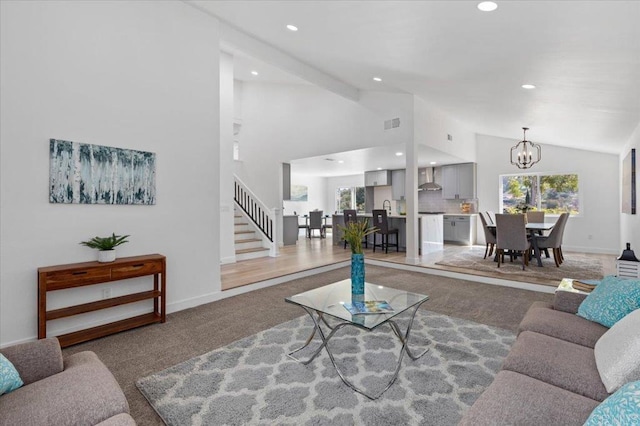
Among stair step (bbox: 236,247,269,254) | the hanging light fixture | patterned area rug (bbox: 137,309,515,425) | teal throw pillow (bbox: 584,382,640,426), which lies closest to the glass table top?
patterned area rug (bbox: 137,309,515,425)

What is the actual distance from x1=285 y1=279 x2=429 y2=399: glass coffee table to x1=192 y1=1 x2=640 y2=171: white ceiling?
2.49 metres

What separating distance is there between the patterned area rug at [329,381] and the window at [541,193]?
600 centimetres

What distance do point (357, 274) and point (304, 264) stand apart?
10.8 ft

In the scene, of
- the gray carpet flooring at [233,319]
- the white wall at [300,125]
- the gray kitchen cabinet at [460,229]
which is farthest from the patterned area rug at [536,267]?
the white wall at [300,125]

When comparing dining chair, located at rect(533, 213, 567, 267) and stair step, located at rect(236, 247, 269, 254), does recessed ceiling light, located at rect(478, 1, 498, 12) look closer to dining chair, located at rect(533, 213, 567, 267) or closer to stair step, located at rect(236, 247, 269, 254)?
dining chair, located at rect(533, 213, 567, 267)

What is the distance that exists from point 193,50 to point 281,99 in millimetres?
4873

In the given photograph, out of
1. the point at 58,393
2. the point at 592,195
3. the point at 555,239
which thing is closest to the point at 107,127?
the point at 58,393

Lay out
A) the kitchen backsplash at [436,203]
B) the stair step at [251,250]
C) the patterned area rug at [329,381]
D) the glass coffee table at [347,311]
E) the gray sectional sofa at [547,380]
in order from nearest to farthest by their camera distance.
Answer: the gray sectional sofa at [547,380], the patterned area rug at [329,381], the glass coffee table at [347,311], the stair step at [251,250], the kitchen backsplash at [436,203]

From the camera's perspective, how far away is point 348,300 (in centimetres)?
258

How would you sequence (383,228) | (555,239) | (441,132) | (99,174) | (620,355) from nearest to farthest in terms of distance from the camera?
(620,355), (99,174), (555,239), (441,132), (383,228)

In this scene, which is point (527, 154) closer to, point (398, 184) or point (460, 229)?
point (460, 229)

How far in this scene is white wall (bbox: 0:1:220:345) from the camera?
2.64 metres

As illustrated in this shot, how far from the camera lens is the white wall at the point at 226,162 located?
6.00 m

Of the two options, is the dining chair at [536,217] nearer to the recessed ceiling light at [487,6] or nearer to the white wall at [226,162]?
the recessed ceiling light at [487,6]
